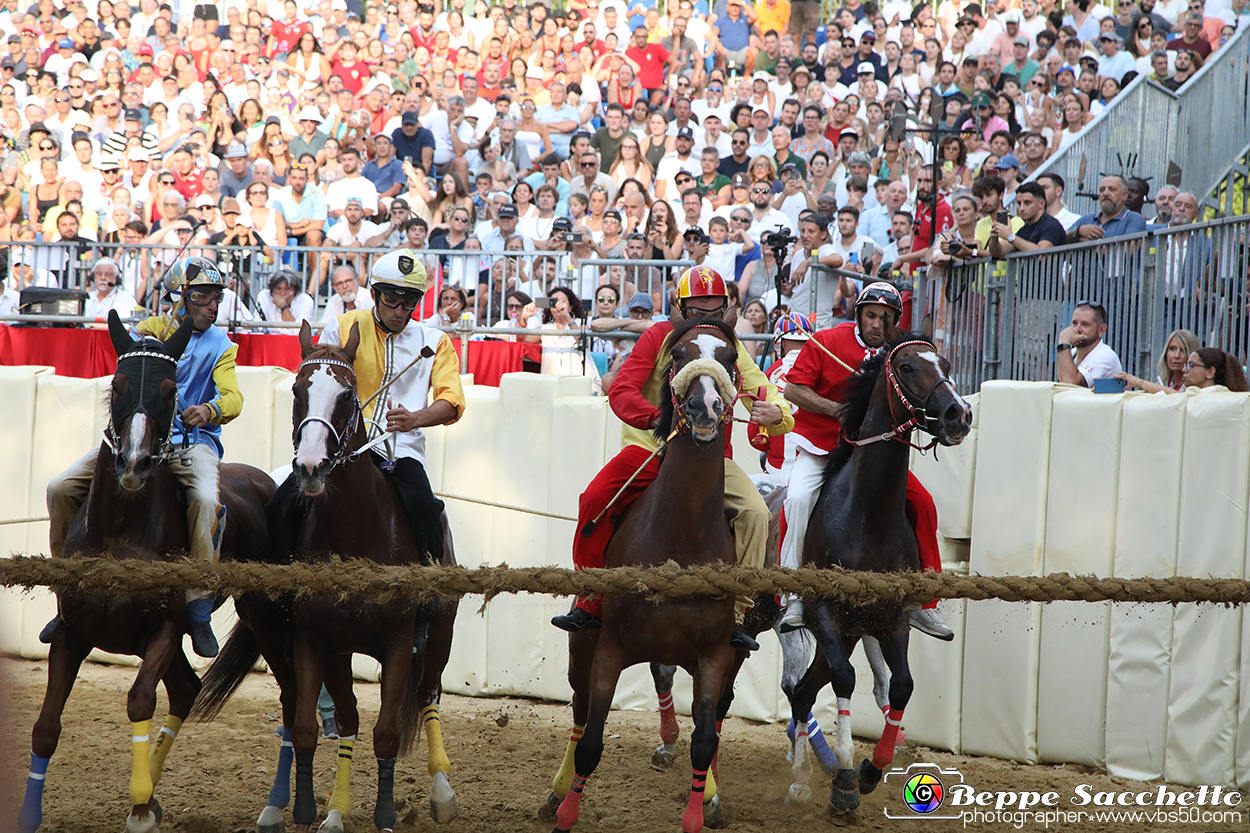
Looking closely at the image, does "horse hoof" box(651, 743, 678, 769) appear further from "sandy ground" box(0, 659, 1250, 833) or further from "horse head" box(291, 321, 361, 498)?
"horse head" box(291, 321, 361, 498)

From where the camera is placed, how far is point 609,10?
1773 cm

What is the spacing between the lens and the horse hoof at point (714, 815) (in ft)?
19.9

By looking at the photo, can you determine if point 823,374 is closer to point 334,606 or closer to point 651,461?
point 651,461

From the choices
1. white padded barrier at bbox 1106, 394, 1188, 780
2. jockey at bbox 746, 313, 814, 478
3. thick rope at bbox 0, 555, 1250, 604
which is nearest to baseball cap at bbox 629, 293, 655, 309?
jockey at bbox 746, 313, 814, 478

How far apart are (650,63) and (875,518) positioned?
12.2 metres

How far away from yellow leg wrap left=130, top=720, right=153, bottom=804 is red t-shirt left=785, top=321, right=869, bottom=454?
3.76 m

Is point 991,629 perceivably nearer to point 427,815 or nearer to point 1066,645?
point 1066,645

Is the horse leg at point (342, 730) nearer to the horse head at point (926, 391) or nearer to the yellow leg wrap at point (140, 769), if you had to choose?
the yellow leg wrap at point (140, 769)

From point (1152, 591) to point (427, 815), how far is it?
12.2ft

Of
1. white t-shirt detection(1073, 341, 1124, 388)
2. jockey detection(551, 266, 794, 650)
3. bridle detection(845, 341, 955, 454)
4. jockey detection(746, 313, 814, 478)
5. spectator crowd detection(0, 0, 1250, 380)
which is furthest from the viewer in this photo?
spectator crowd detection(0, 0, 1250, 380)

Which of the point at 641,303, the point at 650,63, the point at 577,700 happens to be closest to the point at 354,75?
the point at 650,63

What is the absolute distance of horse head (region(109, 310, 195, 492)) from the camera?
520cm

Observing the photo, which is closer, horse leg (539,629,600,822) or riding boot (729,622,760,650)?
riding boot (729,622,760,650)

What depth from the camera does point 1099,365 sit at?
8000mm
